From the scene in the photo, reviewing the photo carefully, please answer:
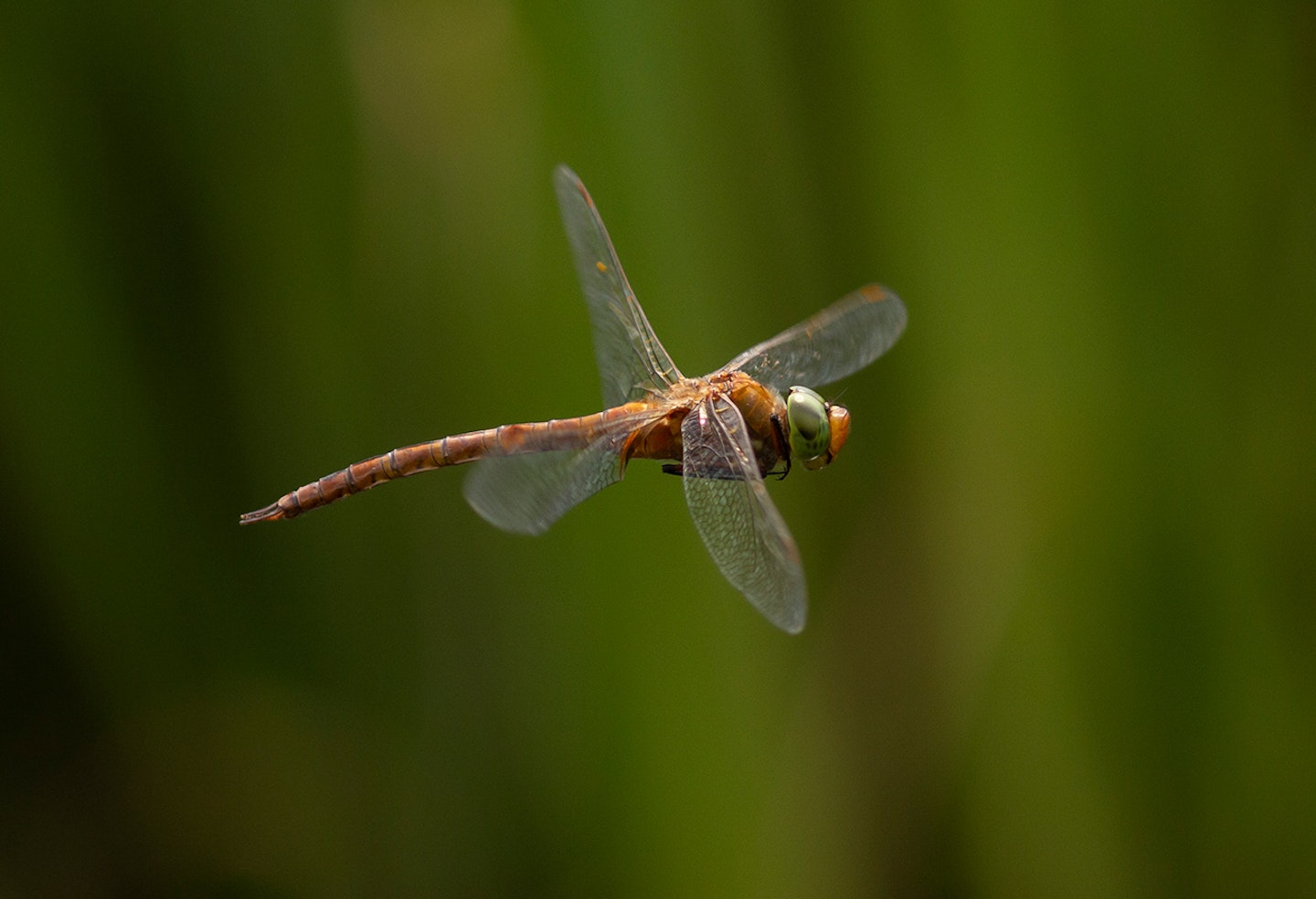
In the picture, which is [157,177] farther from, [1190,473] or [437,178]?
[1190,473]

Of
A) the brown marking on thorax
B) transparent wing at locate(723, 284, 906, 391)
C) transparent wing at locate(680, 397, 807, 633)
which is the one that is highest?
transparent wing at locate(723, 284, 906, 391)

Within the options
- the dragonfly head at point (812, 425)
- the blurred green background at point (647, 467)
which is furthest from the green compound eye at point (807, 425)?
the blurred green background at point (647, 467)

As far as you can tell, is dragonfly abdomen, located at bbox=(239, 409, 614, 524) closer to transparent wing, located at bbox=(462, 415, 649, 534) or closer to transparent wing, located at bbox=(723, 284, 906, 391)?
transparent wing, located at bbox=(462, 415, 649, 534)

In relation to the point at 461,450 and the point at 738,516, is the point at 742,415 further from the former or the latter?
the point at 461,450

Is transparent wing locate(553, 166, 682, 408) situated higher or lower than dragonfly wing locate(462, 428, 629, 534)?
higher

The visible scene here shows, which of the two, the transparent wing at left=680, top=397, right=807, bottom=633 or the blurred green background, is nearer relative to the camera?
the transparent wing at left=680, top=397, right=807, bottom=633

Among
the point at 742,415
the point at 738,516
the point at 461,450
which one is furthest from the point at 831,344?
the point at 461,450

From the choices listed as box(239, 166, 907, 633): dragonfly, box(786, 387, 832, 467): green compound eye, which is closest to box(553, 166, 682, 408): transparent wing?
box(239, 166, 907, 633): dragonfly
